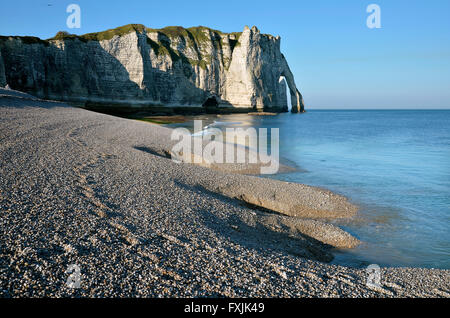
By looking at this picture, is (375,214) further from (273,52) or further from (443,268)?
(273,52)

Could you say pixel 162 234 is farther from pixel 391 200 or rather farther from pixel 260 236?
pixel 391 200

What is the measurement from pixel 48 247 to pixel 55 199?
2600 mm

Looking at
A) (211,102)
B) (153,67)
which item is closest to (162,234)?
(153,67)

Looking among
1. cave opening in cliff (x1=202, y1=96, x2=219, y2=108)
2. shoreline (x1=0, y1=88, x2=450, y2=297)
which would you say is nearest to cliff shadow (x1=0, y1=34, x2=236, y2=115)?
cave opening in cliff (x1=202, y1=96, x2=219, y2=108)

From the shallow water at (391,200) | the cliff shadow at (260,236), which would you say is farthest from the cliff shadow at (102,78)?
the cliff shadow at (260,236)

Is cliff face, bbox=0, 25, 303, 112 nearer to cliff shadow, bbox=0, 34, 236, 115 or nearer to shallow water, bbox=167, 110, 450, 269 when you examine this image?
cliff shadow, bbox=0, 34, 236, 115

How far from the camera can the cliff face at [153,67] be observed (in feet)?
171

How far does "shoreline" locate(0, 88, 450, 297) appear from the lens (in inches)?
190

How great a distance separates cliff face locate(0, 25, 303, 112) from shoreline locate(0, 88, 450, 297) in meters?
44.3

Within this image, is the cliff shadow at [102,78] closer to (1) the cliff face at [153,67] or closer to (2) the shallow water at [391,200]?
(1) the cliff face at [153,67]

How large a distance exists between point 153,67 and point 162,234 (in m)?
73.0

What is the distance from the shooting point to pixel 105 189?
908 cm

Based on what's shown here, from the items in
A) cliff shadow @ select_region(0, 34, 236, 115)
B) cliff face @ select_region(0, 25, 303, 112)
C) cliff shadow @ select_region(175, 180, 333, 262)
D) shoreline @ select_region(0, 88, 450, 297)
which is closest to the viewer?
shoreline @ select_region(0, 88, 450, 297)
